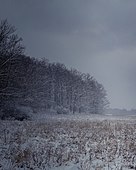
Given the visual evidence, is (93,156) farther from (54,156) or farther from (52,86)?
(52,86)

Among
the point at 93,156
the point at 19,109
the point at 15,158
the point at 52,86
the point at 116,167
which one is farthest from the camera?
the point at 52,86

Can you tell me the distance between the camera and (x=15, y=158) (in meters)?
9.80

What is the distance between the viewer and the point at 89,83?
10050 cm

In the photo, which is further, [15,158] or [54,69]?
[54,69]

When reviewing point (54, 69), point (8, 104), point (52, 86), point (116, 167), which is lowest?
point (116, 167)

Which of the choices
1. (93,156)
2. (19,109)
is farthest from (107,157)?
(19,109)

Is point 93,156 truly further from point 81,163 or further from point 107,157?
point 81,163

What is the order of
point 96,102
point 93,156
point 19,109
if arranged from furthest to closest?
1. point 96,102
2. point 19,109
3. point 93,156

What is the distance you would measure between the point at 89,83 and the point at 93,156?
90309 millimetres

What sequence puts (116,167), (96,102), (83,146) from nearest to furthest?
1. (116,167)
2. (83,146)
3. (96,102)

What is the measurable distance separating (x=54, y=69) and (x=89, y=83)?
742 inches

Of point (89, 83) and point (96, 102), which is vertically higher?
point (89, 83)

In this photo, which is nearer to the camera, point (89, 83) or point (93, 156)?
point (93, 156)

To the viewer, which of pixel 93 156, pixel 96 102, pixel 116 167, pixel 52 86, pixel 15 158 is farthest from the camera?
pixel 96 102
